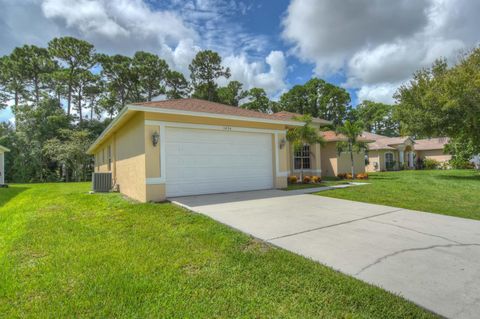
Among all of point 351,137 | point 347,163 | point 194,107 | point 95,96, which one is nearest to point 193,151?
point 194,107

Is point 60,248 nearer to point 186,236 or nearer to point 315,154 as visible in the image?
point 186,236

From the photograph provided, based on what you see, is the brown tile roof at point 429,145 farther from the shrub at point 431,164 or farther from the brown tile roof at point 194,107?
the brown tile roof at point 194,107

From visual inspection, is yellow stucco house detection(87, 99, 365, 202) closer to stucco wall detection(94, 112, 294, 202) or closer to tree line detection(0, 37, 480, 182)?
stucco wall detection(94, 112, 294, 202)

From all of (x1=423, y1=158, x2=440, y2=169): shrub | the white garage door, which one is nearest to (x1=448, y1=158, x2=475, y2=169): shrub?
(x1=423, y1=158, x2=440, y2=169): shrub

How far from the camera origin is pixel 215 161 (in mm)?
8531

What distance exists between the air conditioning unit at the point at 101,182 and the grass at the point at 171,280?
6661mm

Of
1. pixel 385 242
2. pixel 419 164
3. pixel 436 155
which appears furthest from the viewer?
pixel 436 155

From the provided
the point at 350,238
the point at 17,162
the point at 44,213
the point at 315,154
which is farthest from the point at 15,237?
the point at 17,162

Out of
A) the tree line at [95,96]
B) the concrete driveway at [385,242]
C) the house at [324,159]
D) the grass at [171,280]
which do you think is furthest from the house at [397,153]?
the grass at [171,280]

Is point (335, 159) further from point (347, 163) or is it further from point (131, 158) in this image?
point (131, 158)

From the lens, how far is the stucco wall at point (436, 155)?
27.8 meters

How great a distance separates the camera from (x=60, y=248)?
3.68 metres

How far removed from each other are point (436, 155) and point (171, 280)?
117 feet

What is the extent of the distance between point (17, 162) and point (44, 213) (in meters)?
22.9
